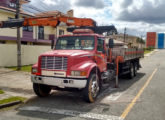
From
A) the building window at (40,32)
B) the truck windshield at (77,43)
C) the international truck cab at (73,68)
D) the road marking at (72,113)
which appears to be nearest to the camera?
the road marking at (72,113)

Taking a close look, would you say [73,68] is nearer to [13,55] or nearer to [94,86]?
[94,86]

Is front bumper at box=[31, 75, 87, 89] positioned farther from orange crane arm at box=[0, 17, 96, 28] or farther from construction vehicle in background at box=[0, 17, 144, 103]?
orange crane arm at box=[0, 17, 96, 28]

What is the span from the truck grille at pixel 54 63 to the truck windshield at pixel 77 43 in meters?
1.20

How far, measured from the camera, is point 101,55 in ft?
24.5

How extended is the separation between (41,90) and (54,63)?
61.8 inches

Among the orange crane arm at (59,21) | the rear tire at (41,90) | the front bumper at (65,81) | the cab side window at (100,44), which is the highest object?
the orange crane arm at (59,21)

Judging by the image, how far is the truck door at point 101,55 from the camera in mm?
7197

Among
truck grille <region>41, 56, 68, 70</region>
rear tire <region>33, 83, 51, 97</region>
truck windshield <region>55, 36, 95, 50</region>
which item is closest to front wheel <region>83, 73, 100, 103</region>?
truck grille <region>41, 56, 68, 70</region>

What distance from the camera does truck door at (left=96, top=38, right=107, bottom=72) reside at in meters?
7.20

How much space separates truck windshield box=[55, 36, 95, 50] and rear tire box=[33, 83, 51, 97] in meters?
1.73

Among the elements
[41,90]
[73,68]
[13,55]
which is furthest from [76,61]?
[13,55]

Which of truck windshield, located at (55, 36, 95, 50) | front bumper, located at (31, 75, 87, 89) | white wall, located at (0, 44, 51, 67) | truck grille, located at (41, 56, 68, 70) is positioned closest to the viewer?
front bumper, located at (31, 75, 87, 89)

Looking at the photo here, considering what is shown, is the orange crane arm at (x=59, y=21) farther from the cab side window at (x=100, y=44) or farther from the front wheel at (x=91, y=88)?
the front wheel at (x=91, y=88)

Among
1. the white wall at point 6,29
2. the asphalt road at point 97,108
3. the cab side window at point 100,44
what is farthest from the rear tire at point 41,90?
the white wall at point 6,29
